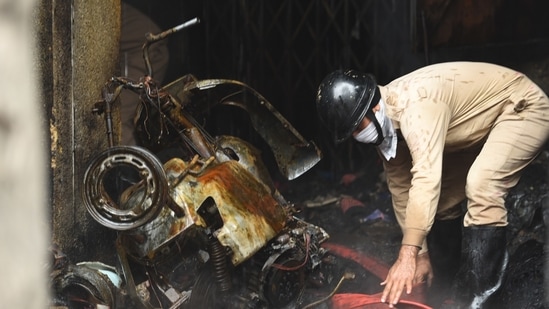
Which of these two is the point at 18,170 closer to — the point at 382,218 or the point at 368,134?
the point at 368,134

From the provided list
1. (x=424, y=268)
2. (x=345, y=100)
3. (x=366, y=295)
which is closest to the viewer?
(x=366, y=295)

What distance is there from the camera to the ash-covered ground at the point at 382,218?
507 cm

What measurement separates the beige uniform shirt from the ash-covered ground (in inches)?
40.0

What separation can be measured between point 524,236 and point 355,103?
121 inches

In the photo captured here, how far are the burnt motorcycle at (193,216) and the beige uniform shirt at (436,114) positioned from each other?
43.3 inches

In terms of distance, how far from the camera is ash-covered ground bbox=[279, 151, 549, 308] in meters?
5.07

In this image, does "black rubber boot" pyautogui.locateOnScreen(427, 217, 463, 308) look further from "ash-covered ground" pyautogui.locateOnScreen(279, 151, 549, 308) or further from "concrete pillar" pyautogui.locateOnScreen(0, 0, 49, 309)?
"concrete pillar" pyautogui.locateOnScreen(0, 0, 49, 309)

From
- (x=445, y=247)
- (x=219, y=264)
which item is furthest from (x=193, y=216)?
(x=445, y=247)

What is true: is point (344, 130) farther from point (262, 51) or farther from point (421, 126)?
point (262, 51)

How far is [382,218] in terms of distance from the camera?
7887 mm

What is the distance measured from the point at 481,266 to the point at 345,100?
1492 mm

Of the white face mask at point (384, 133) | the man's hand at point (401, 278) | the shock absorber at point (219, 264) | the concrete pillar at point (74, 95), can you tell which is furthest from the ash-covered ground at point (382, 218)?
the concrete pillar at point (74, 95)

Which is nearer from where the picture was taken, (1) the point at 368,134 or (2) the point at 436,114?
(2) the point at 436,114

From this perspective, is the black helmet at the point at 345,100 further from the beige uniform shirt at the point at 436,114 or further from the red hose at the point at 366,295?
the red hose at the point at 366,295
